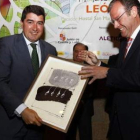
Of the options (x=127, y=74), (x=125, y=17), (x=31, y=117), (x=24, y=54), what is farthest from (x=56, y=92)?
(x=125, y=17)

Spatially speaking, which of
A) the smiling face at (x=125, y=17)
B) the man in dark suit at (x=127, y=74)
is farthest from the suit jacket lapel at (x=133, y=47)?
the smiling face at (x=125, y=17)

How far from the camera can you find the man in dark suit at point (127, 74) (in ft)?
5.66

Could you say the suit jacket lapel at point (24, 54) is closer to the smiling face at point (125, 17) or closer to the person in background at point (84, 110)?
the smiling face at point (125, 17)

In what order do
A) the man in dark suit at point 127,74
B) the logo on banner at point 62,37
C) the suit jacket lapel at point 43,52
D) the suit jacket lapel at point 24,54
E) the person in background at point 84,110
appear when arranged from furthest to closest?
the logo on banner at point 62,37
the person in background at point 84,110
the suit jacket lapel at point 43,52
the suit jacket lapel at point 24,54
the man in dark suit at point 127,74

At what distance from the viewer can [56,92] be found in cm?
188

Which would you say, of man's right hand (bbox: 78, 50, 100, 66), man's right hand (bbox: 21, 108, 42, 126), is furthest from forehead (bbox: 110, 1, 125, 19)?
man's right hand (bbox: 21, 108, 42, 126)

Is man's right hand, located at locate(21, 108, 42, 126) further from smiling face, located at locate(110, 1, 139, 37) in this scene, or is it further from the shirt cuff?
smiling face, located at locate(110, 1, 139, 37)

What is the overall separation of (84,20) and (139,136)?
1589mm

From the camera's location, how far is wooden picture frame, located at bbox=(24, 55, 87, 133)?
5.95 ft

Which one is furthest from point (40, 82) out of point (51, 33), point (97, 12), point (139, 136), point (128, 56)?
point (97, 12)

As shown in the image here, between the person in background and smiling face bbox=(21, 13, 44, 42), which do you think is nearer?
smiling face bbox=(21, 13, 44, 42)

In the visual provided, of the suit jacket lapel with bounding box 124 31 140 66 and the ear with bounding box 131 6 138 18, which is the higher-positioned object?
the ear with bounding box 131 6 138 18

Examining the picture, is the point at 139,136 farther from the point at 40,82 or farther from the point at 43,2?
the point at 43,2

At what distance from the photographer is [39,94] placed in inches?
74.1
